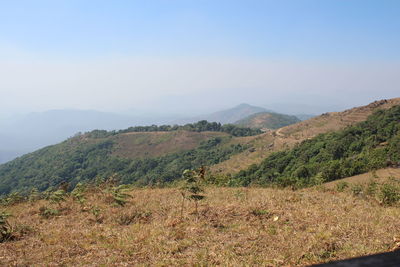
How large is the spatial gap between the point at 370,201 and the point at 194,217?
585 centimetres

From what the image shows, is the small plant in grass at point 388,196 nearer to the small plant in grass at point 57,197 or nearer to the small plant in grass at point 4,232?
the small plant in grass at point 4,232

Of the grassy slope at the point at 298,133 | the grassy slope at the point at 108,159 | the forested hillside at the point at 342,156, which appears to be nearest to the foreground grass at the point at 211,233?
the forested hillside at the point at 342,156

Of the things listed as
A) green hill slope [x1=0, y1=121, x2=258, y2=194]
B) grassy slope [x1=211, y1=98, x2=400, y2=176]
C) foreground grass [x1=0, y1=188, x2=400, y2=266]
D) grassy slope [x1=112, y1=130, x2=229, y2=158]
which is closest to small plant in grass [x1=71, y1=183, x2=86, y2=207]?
foreground grass [x1=0, y1=188, x2=400, y2=266]

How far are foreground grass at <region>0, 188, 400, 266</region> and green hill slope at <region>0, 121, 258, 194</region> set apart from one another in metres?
56.6

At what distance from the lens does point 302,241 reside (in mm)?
5246

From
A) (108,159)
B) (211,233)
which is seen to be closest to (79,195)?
(211,233)

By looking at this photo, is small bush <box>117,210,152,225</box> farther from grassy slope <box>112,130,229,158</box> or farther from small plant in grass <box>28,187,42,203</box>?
grassy slope <box>112,130,229,158</box>

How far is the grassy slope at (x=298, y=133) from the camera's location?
6059 cm

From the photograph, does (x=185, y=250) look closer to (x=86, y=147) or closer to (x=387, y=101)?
(x=387, y=101)

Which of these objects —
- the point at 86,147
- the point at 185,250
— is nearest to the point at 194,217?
the point at 185,250

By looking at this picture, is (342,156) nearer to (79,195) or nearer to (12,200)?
(79,195)

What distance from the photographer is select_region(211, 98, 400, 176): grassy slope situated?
199 feet

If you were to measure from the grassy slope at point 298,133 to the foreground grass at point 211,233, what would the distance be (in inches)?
1911

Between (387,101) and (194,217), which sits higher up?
(387,101)
